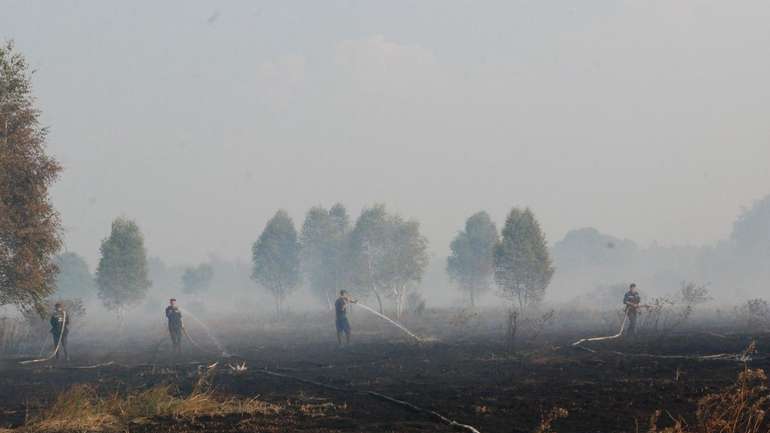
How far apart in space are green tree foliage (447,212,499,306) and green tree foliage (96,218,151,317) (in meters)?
28.8

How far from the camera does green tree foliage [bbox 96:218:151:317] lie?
5838cm

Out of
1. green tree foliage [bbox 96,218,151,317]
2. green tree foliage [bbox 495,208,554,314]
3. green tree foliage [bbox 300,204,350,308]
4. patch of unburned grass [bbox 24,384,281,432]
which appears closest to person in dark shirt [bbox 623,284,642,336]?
patch of unburned grass [bbox 24,384,281,432]

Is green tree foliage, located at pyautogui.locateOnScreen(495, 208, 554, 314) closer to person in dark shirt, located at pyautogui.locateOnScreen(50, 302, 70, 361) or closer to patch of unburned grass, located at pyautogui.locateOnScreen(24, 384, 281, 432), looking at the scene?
person in dark shirt, located at pyautogui.locateOnScreen(50, 302, 70, 361)

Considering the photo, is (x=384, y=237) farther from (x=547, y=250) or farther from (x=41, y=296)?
(x=41, y=296)

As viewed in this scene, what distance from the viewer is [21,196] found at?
817 inches

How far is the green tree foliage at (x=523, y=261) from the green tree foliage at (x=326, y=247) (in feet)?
66.5

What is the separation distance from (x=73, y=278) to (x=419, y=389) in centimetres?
9201

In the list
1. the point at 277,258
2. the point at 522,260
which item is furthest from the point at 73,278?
the point at 522,260

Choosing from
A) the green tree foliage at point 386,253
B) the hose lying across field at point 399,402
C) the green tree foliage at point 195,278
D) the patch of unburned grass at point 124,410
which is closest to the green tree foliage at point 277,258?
the green tree foliage at point 386,253

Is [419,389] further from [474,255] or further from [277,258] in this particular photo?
[277,258]

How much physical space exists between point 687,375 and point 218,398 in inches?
362

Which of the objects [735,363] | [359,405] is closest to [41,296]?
[359,405]

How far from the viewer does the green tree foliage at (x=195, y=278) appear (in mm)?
100875

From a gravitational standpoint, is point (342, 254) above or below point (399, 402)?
above
